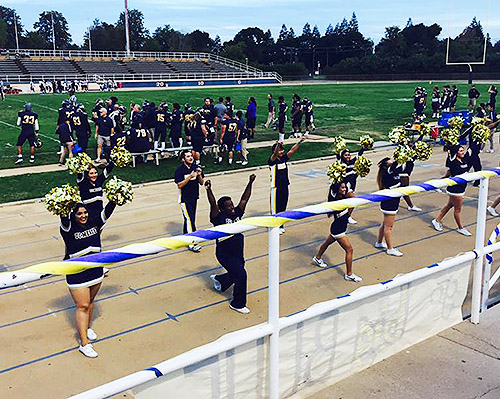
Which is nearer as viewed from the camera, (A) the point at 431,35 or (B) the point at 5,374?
(B) the point at 5,374

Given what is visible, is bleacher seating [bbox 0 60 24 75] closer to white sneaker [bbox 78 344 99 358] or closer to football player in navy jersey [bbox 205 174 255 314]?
football player in navy jersey [bbox 205 174 255 314]

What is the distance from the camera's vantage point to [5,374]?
5.20m

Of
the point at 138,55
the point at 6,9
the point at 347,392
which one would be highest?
the point at 6,9

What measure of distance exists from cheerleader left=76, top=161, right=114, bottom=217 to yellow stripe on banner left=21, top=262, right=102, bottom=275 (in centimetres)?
486

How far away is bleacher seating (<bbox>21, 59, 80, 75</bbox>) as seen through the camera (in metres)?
56.4

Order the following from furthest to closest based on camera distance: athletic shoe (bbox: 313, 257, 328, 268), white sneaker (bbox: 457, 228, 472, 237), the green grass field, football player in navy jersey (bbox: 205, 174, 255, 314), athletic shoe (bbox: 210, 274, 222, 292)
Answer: the green grass field < white sneaker (bbox: 457, 228, 472, 237) < athletic shoe (bbox: 313, 257, 328, 268) < athletic shoe (bbox: 210, 274, 222, 292) < football player in navy jersey (bbox: 205, 174, 255, 314)

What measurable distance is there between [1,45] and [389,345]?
105968 millimetres

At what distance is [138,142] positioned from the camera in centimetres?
1627

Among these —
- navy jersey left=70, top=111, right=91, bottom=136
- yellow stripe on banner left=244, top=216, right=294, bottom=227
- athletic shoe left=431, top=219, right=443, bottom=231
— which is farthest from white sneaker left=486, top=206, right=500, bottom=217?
navy jersey left=70, top=111, right=91, bottom=136

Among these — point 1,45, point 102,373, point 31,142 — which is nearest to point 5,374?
point 102,373

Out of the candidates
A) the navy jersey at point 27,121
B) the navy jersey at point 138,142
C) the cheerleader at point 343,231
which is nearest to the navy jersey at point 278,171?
the cheerleader at point 343,231

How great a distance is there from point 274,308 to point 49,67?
6135cm

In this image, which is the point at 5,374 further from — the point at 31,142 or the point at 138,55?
the point at 138,55

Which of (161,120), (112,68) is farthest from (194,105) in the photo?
(112,68)
